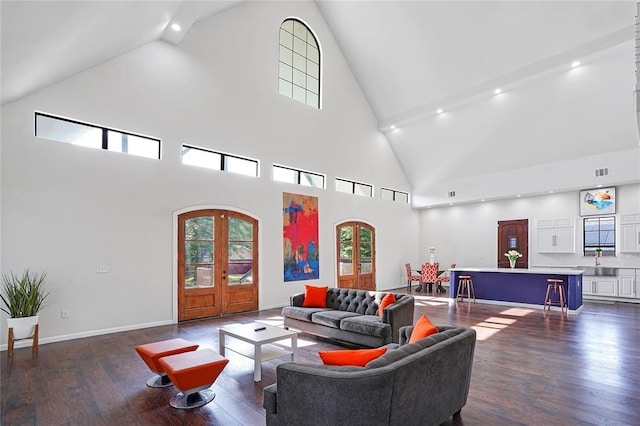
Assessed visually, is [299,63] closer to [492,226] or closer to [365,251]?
[365,251]

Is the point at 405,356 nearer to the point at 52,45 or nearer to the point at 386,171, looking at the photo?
the point at 52,45

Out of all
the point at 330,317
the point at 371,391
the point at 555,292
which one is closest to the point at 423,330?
the point at 371,391

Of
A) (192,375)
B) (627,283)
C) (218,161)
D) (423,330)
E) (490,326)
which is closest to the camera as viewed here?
(423,330)

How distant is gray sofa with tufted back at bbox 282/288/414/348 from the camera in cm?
476

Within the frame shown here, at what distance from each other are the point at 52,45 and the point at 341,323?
5.21 m

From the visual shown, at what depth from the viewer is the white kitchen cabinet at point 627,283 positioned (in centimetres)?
892

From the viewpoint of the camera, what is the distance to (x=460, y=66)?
8.88 metres

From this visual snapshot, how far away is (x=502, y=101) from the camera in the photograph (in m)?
9.07

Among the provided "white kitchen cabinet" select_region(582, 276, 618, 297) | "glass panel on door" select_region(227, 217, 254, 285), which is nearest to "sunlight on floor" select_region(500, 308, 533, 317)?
"white kitchen cabinet" select_region(582, 276, 618, 297)

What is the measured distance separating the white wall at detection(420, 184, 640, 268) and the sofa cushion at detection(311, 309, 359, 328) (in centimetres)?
808

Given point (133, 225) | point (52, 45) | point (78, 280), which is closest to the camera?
point (52, 45)

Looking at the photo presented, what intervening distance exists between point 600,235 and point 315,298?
8580 mm

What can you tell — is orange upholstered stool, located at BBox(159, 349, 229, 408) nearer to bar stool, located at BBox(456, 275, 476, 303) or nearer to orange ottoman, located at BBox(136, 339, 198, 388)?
orange ottoman, located at BBox(136, 339, 198, 388)

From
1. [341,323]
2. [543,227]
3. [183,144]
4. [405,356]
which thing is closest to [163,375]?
[341,323]
